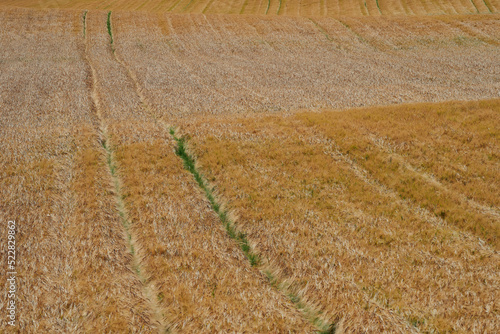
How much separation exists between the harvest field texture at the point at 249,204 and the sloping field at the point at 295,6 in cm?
3260

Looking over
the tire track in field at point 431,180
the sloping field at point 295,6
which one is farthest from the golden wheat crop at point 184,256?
the sloping field at point 295,6

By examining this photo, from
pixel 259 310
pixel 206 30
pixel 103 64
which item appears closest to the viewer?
pixel 259 310

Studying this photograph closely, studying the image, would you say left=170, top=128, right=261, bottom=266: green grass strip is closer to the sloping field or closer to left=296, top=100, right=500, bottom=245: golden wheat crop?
left=296, top=100, right=500, bottom=245: golden wheat crop

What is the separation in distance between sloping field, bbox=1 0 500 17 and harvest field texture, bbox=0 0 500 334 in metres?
32.6

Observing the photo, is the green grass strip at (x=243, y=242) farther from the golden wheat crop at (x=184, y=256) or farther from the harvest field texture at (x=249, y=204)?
the golden wheat crop at (x=184, y=256)

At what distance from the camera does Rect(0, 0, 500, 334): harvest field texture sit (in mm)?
6766

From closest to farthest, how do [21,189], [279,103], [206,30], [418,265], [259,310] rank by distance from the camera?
[259,310]
[418,265]
[21,189]
[279,103]
[206,30]

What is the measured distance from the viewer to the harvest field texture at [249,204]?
6.77 meters

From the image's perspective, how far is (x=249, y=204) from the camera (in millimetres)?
10203

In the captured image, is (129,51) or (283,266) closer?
(283,266)

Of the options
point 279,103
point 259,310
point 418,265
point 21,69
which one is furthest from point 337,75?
point 21,69

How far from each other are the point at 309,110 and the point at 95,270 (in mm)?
14291

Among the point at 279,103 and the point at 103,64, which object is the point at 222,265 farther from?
the point at 103,64

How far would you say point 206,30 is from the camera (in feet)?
139
